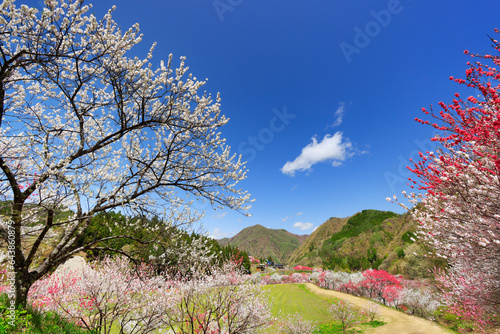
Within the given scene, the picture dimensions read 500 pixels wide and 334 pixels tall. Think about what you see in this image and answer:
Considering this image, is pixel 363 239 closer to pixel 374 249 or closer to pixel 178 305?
pixel 374 249

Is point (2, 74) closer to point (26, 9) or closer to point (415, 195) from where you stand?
point (26, 9)

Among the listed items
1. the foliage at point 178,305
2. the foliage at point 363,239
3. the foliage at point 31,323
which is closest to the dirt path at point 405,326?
the foliage at point 178,305

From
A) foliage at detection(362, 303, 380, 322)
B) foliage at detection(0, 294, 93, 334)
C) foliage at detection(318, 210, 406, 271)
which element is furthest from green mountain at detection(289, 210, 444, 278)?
foliage at detection(0, 294, 93, 334)

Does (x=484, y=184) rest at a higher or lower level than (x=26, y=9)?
lower

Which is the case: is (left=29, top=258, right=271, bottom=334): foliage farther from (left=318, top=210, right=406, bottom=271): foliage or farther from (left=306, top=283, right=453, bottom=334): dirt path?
(left=318, top=210, right=406, bottom=271): foliage

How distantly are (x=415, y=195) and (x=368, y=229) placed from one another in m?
93.8

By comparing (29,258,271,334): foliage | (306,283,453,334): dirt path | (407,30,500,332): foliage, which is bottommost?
(306,283,453,334): dirt path

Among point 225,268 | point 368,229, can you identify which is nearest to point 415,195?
point 225,268

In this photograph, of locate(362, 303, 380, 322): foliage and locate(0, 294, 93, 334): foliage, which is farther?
locate(362, 303, 380, 322): foliage

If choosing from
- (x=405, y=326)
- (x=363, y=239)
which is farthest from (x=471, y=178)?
(x=363, y=239)

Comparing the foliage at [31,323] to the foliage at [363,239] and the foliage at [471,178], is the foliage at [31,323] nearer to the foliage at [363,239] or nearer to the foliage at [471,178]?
the foliage at [471,178]

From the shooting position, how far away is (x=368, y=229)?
8238cm

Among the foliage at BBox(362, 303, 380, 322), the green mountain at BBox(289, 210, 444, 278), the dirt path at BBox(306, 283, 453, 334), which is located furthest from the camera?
the green mountain at BBox(289, 210, 444, 278)

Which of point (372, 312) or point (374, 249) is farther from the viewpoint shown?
point (374, 249)
